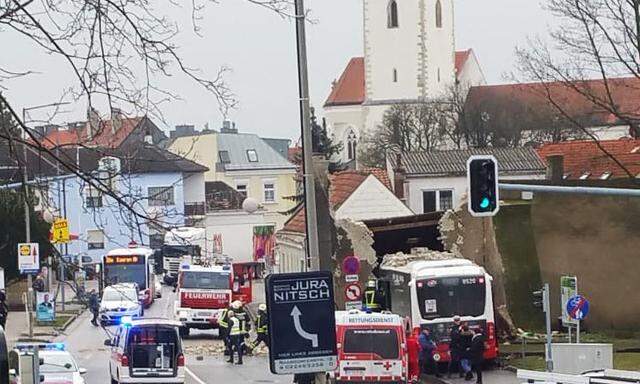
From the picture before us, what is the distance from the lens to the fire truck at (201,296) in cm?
5441

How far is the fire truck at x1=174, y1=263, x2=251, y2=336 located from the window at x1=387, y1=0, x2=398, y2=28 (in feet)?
283

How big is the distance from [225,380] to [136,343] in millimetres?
4081

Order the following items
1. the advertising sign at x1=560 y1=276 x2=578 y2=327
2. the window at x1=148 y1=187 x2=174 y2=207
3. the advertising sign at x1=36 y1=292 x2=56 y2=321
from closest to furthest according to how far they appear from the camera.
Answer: the window at x1=148 y1=187 x2=174 y2=207 < the advertising sign at x1=560 y1=276 x2=578 y2=327 < the advertising sign at x1=36 y1=292 x2=56 y2=321

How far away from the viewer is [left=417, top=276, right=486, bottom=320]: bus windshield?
37.4m

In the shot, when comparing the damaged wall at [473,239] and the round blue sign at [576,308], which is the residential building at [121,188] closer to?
the round blue sign at [576,308]

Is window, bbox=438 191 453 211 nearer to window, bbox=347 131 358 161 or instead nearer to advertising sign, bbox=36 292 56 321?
advertising sign, bbox=36 292 56 321

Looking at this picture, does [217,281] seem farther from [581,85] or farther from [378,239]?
[581,85]

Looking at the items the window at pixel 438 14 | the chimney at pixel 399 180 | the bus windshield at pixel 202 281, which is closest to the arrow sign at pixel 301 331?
the bus windshield at pixel 202 281

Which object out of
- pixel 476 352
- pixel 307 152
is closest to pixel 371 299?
pixel 476 352

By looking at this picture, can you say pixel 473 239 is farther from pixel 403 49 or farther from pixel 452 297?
pixel 403 49

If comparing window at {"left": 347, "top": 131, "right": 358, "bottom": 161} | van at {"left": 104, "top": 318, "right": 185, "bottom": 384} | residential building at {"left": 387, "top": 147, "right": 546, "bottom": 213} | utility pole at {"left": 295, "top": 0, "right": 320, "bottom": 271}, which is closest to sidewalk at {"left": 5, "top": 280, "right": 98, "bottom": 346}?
van at {"left": 104, "top": 318, "right": 185, "bottom": 384}

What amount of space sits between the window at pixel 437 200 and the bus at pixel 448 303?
125 feet

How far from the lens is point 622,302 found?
44312 millimetres

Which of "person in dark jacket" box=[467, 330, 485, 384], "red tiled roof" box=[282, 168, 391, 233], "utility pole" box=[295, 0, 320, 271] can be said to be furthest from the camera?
"red tiled roof" box=[282, 168, 391, 233]
